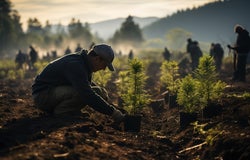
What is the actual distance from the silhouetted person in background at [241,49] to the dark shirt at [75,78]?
31.0 ft

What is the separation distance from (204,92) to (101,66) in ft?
9.07

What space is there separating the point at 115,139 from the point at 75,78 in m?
1.33

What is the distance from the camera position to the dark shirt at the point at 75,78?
6434mm

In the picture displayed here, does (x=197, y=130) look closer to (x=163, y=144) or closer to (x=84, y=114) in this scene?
(x=163, y=144)

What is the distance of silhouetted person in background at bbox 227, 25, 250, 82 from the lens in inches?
576

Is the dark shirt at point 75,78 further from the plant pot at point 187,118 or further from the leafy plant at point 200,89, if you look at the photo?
the leafy plant at point 200,89

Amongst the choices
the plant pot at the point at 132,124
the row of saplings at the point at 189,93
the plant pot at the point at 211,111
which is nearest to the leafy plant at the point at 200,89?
the row of saplings at the point at 189,93

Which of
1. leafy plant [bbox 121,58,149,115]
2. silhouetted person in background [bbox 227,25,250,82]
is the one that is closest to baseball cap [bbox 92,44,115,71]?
leafy plant [bbox 121,58,149,115]

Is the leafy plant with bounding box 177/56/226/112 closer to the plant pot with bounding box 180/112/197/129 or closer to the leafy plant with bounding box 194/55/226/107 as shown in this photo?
the leafy plant with bounding box 194/55/226/107

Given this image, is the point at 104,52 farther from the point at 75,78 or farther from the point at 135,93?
the point at 135,93

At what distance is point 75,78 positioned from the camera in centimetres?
647

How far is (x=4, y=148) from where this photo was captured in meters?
4.91

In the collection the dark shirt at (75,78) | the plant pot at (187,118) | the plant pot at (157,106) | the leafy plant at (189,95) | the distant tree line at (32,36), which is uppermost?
the distant tree line at (32,36)

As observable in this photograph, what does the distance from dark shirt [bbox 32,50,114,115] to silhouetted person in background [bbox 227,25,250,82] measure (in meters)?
9.46
